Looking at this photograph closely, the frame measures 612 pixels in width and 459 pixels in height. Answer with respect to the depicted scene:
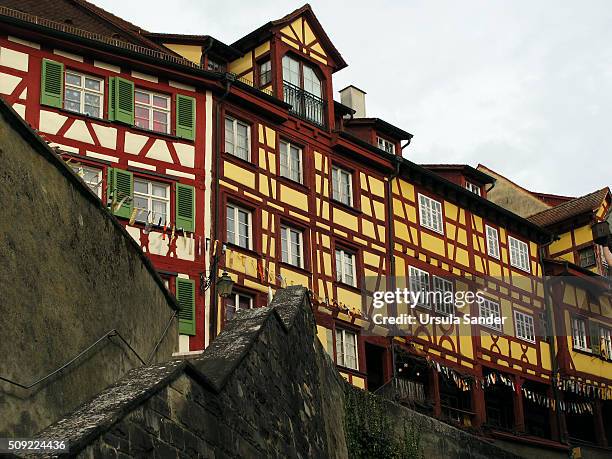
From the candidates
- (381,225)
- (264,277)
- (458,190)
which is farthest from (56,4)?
(458,190)

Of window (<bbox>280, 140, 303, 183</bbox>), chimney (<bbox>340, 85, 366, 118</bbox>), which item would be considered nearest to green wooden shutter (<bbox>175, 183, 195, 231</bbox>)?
window (<bbox>280, 140, 303, 183</bbox>)

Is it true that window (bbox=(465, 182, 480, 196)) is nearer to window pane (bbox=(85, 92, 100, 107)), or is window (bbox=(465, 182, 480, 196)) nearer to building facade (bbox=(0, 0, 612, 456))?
building facade (bbox=(0, 0, 612, 456))

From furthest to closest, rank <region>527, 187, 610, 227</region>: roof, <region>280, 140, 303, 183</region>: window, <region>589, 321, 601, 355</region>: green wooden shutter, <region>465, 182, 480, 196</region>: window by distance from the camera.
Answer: <region>527, 187, 610, 227</region>: roof, <region>589, 321, 601, 355</region>: green wooden shutter, <region>465, 182, 480, 196</region>: window, <region>280, 140, 303, 183</region>: window

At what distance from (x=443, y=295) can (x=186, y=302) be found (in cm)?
1215

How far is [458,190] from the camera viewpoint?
38.0 m

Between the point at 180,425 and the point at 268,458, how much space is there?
2.69 meters

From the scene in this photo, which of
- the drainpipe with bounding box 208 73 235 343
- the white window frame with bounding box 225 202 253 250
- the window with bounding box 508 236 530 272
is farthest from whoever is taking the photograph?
the window with bounding box 508 236 530 272

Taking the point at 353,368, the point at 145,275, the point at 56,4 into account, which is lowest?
the point at 145,275

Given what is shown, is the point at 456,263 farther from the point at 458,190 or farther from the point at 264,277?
the point at 264,277

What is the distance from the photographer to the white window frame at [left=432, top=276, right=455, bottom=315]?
1412 inches

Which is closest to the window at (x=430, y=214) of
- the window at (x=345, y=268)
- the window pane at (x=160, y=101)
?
the window at (x=345, y=268)

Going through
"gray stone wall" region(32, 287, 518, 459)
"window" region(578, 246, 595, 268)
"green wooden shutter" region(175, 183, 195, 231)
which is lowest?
"gray stone wall" region(32, 287, 518, 459)

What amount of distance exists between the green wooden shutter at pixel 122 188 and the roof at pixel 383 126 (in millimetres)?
10259

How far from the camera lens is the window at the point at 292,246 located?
30.4 meters
